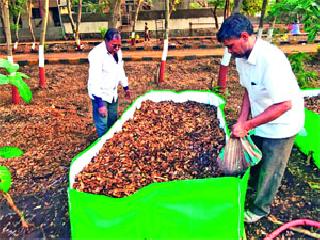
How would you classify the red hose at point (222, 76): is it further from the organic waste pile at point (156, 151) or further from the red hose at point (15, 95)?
the red hose at point (15, 95)

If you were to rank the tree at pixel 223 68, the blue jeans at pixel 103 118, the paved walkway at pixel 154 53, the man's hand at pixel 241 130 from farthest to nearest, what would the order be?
the paved walkway at pixel 154 53 → the tree at pixel 223 68 → the blue jeans at pixel 103 118 → the man's hand at pixel 241 130

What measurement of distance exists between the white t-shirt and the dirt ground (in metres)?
0.93

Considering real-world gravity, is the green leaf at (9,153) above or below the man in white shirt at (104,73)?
below

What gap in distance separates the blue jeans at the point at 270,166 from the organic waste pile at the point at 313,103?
188 cm

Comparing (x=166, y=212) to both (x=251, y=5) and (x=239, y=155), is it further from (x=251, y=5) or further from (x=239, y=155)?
(x=251, y=5)

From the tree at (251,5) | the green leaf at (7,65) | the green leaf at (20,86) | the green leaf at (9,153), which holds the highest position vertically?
the tree at (251,5)

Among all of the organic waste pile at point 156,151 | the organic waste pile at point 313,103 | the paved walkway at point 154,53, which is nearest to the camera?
the organic waste pile at point 156,151

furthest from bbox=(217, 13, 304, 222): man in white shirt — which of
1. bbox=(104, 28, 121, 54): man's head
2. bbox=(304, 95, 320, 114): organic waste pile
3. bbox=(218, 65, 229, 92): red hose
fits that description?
bbox=(218, 65, 229, 92): red hose

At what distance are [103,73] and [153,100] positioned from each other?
4.38 ft

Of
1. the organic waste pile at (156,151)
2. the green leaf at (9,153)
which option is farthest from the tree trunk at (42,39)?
the green leaf at (9,153)

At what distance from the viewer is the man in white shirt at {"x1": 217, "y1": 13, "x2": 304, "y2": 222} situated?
231 centimetres

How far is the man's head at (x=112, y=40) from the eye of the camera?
354 centimetres

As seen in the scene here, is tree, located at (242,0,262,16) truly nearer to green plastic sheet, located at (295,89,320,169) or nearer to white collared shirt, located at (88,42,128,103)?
green plastic sheet, located at (295,89,320,169)

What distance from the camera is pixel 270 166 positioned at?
269 cm
